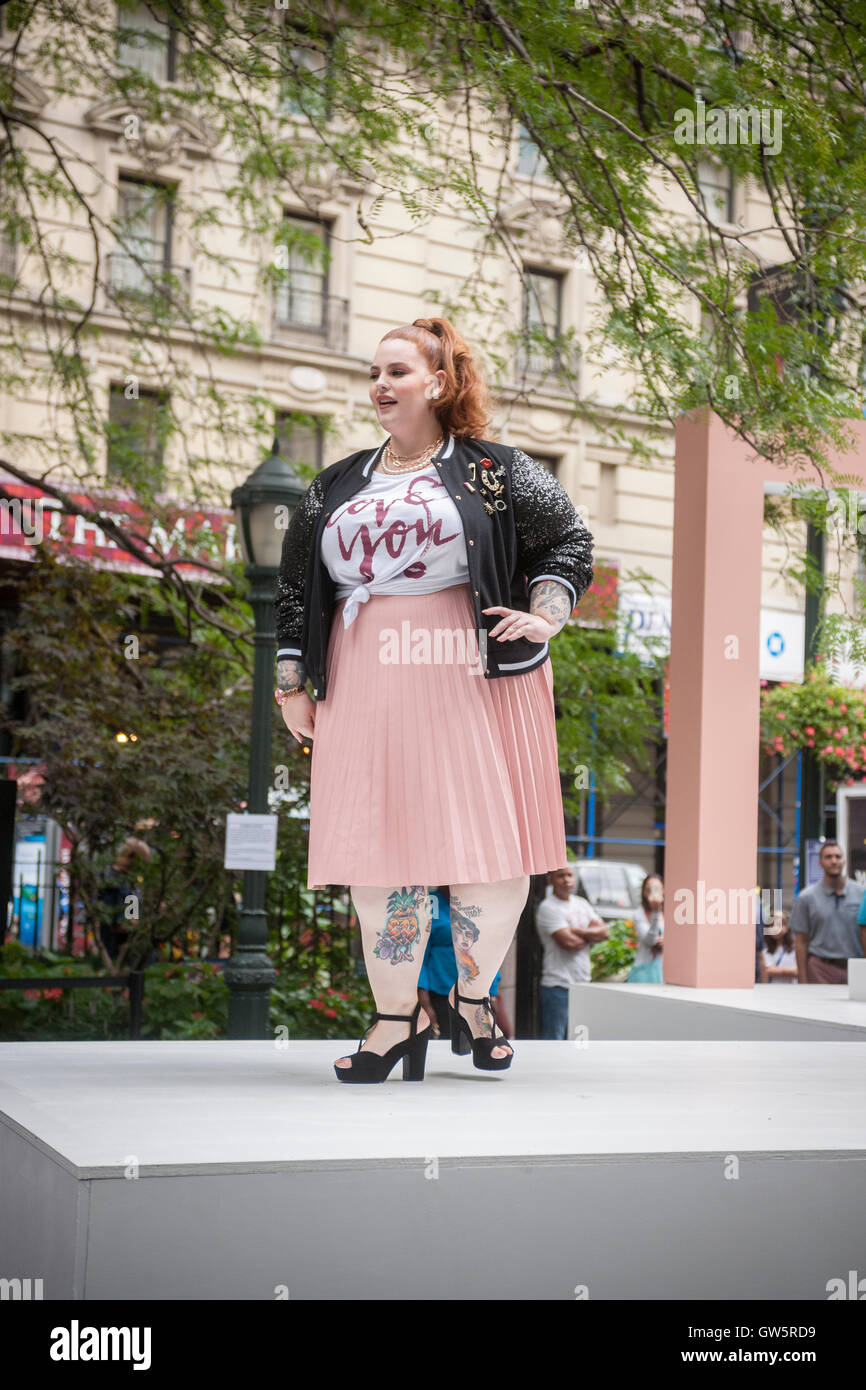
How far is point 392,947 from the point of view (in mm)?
3398

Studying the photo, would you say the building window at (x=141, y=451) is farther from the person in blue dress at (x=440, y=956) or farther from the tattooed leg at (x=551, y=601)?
the tattooed leg at (x=551, y=601)

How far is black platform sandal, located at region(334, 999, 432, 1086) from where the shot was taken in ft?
11.0

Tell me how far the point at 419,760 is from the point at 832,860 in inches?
272

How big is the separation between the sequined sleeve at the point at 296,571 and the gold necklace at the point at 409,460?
19 cm

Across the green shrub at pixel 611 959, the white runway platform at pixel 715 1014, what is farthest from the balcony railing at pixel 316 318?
the white runway platform at pixel 715 1014

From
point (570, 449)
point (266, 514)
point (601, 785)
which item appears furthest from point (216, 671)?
point (570, 449)

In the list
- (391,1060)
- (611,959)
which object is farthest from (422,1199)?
(611,959)

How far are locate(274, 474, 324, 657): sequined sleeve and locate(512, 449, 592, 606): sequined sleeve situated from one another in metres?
0.50

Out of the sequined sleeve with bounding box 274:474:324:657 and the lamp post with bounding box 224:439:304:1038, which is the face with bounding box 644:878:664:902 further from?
the sequined sleeve with bounding box 274:474:324:657

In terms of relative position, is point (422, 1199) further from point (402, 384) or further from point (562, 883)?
point (562, 883)

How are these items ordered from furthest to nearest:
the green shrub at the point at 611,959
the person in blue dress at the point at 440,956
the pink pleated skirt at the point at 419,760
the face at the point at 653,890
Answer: the green shrub at the point at 611,959 → the face at the point at 653,890 → the person in blue dress at the point at 440,956 → the pink pleated skirt at the point at 419,760

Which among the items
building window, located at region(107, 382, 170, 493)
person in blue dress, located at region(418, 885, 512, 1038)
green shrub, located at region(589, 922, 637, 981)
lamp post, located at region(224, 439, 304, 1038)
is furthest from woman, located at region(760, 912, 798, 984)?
person in blue dress, located at region(418, 885, 512, 1038)

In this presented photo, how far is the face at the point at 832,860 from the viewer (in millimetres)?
9617

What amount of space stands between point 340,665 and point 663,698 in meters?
7.83
